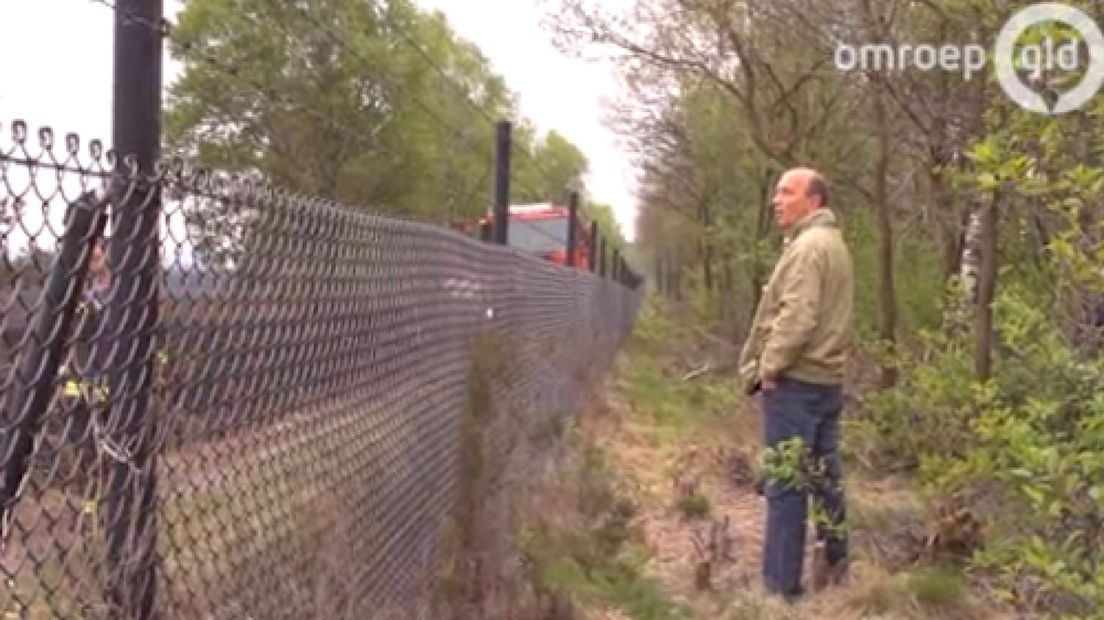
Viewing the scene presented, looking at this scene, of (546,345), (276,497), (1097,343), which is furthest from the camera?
(546,345)

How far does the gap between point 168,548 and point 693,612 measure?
12.3 ft

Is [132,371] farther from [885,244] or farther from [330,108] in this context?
[330,108]

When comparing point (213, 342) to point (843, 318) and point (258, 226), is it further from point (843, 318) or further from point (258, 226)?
point (843, 318)

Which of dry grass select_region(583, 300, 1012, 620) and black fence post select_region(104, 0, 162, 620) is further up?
black fence post select_region(104, 0, 162, 620)

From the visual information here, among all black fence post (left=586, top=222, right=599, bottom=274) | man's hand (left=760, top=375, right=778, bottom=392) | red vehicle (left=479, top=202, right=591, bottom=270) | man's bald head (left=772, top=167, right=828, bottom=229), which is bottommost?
man's hand (left=760, top=375, right=778, bottom=392)

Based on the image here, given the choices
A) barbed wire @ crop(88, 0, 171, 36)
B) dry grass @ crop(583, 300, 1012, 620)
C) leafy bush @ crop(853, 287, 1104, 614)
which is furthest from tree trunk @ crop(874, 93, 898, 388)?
barbed wire @ crop(88, 0, 171, 36)

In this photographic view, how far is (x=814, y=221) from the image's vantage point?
5777 mm

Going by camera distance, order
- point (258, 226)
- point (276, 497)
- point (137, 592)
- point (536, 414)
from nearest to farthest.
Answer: point (137, 592) < point (258, 226) < point (276, 497) < point (536, 414)

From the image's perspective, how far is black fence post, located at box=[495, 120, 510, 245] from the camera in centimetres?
798

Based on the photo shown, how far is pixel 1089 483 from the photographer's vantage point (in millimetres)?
3318

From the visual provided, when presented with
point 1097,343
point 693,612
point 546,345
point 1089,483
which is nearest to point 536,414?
point 546,345

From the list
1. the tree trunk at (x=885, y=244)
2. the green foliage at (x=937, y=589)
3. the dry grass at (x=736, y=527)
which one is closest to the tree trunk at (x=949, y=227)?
the tree trunk at (x=885, y=244)

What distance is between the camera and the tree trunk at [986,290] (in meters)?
6.85

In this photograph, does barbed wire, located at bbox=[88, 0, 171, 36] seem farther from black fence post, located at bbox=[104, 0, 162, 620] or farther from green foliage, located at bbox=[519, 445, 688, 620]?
green foliage, located at bbox=[519, 445, 688, 620]
